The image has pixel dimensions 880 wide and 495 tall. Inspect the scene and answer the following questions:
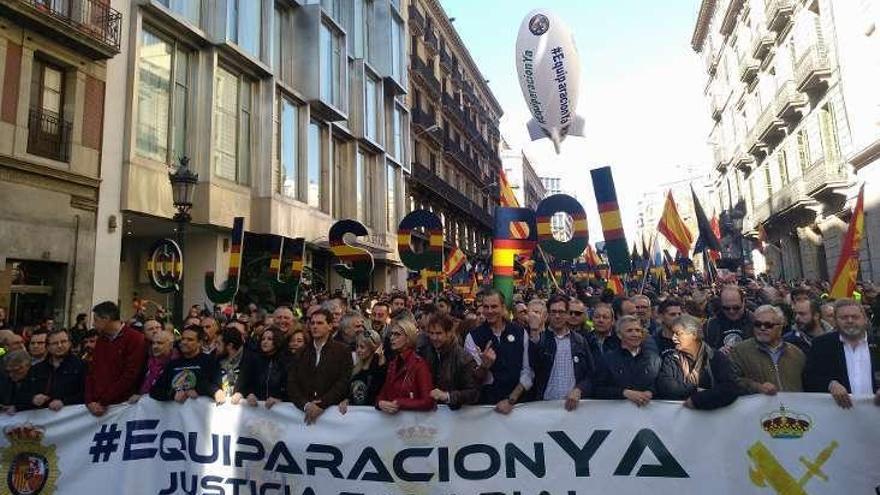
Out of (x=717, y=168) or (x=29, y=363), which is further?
(x=717, y=168)

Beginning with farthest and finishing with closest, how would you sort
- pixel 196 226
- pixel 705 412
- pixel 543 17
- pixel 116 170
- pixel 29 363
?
pixel 196 226 → pixel 116 170 → pixel 543 17 → pixel 29 363 → pixel 705 412

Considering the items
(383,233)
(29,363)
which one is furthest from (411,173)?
(29,363)

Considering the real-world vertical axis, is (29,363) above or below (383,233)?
below

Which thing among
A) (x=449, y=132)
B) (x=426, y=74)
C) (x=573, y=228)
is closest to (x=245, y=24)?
(x=573, y=228)

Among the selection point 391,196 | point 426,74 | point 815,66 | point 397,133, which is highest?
point 426,74

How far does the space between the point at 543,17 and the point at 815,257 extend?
76.6 feet

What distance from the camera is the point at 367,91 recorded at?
2766 centimetres

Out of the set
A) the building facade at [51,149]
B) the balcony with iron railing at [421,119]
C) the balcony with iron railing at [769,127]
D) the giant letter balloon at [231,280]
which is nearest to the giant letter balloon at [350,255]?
the giant letter balloon at [231,280]

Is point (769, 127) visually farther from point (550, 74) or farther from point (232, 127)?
point (232, 127)

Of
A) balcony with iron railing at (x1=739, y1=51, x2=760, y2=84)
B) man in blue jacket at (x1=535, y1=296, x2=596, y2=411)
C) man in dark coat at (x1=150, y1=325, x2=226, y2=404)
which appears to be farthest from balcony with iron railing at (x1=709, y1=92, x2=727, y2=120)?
man in dark coat at (x1=150, y1=325, x2=226, y2=404)

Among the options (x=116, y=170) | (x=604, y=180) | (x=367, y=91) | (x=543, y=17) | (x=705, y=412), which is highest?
(x=367, y=91)

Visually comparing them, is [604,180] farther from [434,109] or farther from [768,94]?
[434,109]

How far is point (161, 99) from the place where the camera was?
1566cm

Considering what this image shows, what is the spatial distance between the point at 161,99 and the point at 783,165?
96.9 feet
